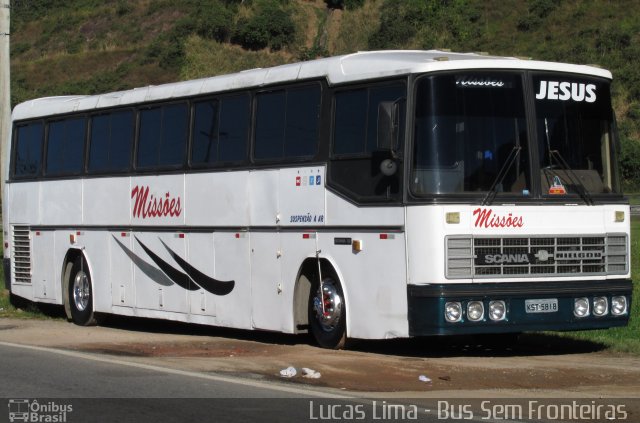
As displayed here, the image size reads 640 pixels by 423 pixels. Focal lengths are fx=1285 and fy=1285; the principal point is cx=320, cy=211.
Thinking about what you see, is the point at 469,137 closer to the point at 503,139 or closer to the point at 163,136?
the point at 503,139

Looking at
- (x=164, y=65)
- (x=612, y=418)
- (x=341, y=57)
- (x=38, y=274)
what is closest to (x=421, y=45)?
(x=164, y=65)

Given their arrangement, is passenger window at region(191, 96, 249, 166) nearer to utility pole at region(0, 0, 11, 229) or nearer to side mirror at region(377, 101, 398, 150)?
side mirror at region(377, 101, 398, 150)

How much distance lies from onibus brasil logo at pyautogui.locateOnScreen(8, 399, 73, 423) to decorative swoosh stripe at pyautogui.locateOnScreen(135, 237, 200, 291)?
6.51m

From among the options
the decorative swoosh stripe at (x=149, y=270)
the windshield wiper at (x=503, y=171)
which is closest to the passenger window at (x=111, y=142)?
the decorative swoosh stripe at (x=149, y=270)

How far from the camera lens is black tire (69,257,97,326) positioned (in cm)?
1973

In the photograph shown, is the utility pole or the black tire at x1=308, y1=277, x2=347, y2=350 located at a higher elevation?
the utility pole

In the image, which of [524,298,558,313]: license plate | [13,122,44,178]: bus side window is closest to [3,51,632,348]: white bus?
[524,298,558,313]: license plate

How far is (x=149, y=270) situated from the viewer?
18.2 meters

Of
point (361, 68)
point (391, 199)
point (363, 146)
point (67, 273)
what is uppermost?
point (361, 68)

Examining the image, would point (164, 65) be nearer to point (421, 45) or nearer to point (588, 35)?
point (421, 45)

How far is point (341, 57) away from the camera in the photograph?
48.2 ft

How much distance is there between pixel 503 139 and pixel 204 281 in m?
5.26

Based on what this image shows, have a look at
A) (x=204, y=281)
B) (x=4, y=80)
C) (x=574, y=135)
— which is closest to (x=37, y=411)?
(x=574, y=135)

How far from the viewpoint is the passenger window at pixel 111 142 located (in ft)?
61.4
